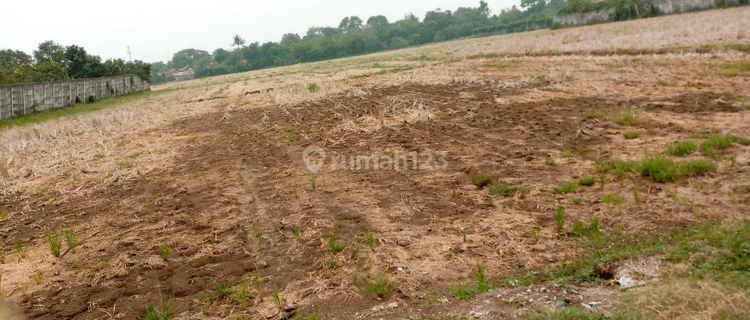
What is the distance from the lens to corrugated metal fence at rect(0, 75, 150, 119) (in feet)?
65.4

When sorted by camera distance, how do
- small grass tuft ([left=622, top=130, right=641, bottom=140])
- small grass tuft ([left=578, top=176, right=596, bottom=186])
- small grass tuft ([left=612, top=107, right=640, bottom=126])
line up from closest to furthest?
1. small grass tuft ([left=578, top=176, right=596, bottom=186])
2. small grass tuft ([left=622, top=130, right=641, bottom=140])
3. small grass tuft ([left=612, top=107, right=640, bottom=126])

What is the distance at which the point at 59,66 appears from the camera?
3259 cm

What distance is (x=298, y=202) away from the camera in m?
6.12

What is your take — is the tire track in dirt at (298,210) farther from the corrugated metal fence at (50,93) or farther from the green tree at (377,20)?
the green tree at (377,20)

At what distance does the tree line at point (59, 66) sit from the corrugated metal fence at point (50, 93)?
2876 millimetres

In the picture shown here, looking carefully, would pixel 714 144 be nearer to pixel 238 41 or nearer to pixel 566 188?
pixel 566 188

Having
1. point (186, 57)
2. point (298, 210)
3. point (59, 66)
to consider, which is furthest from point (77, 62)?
point (186, 57)

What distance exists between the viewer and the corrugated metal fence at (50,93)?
1995 centimetres

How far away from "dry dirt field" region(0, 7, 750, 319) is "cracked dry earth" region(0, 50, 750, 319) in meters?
0.03

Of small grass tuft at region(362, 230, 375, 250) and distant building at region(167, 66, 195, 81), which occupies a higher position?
distant building at region(167, 66, 195, 81)

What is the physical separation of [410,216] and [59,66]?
36624mm

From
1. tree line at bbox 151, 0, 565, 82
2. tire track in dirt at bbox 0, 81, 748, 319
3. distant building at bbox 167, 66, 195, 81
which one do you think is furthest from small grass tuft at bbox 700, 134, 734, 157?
distant building at bbox 167, 66, 195, 81

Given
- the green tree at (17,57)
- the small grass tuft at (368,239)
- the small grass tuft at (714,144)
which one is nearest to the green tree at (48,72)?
the green tree at (17,57)

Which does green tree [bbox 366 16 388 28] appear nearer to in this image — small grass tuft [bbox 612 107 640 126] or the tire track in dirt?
the tire track in dirt
